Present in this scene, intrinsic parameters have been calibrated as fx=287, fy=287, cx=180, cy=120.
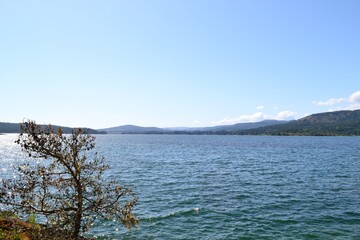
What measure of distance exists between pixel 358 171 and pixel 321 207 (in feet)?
124

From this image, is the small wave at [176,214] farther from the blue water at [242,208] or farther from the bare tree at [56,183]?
the bare tree at [56,183]

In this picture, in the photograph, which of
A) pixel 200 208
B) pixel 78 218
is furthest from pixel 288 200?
pixel 78 218

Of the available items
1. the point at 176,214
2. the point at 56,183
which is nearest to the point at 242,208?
the point at 176,214

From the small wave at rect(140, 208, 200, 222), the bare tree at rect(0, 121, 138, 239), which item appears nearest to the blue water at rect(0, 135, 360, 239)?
the small wave at rect(140, 208, 200, 222)

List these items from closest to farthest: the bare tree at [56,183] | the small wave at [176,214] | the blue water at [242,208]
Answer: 1. the bare tree at [56,183]
2. the blue water at [242,208]
3. the small wave at [176,214]

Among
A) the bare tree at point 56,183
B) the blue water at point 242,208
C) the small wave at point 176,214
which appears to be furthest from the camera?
the small wave at point 176,214

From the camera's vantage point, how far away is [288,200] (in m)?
36.6

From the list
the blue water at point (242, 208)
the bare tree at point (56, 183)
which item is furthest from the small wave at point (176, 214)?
the bare tree at point (56, 183)

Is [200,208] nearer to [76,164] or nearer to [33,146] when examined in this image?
[76,164]

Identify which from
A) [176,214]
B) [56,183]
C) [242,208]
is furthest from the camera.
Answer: [242,208]

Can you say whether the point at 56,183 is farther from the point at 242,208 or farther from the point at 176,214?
the point at 242,208

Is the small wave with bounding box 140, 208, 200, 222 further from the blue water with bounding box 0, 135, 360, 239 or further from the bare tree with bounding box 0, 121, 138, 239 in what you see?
the bare tree with bounding box 0, 121, 138, 239

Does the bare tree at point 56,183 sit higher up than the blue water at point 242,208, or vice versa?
the bare tree at point 56,183

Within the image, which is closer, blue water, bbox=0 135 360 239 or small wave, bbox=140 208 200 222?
blue water, bbox=0 135 360 239
